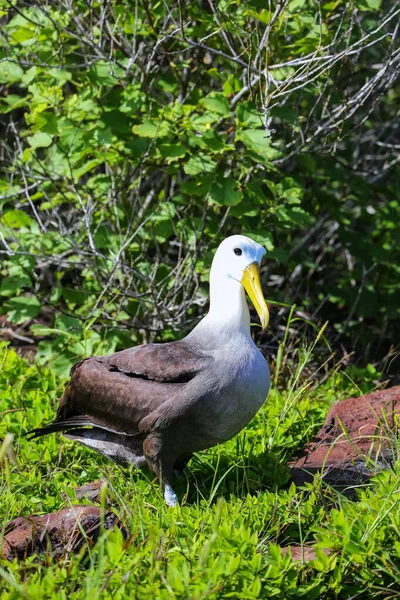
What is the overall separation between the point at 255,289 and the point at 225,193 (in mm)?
1079

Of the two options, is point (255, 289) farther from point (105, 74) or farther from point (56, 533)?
point (105, 74)

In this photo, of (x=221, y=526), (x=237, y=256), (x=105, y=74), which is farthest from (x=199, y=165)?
(x=221, y=526)

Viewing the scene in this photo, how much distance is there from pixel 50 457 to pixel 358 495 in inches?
60.2

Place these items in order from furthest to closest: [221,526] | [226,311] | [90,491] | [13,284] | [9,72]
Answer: [13,284], [9,72], [226,311], [90,491], [221,526]

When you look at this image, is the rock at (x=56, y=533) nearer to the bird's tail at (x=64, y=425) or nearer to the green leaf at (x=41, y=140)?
the bird's tail at (x=64, y=425)

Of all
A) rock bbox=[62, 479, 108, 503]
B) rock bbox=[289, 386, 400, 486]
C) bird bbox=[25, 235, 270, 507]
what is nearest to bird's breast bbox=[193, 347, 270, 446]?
bird bbox=[25, 235, 270, 507]

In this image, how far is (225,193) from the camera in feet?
16.0

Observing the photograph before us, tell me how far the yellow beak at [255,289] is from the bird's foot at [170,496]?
2.74 ft

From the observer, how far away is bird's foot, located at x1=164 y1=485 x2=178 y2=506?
3.70 metres

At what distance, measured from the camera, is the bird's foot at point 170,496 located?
3.70m

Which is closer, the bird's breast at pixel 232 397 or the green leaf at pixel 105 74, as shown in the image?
the bird's breast at pixel 232 397

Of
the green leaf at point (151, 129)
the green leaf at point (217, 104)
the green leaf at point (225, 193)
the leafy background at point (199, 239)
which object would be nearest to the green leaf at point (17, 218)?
the leafy background at point (199, 239)

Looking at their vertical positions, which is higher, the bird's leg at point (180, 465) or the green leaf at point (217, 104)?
the green leaf at point (217, 104)

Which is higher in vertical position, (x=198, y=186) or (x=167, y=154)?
(x=167, y=154)
